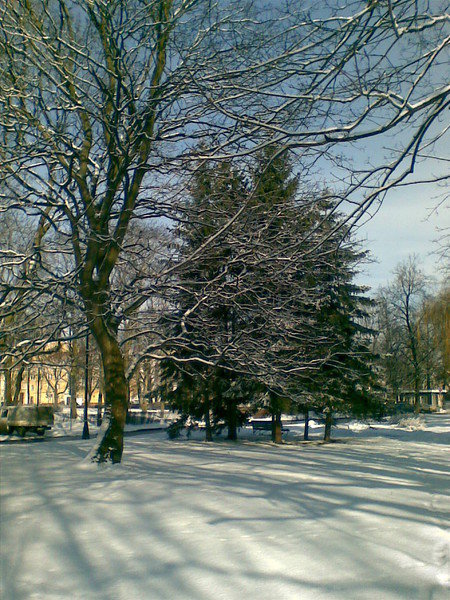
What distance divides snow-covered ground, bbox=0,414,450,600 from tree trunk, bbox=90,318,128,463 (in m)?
1.22

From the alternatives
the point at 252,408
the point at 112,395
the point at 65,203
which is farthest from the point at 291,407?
the point at 65,203

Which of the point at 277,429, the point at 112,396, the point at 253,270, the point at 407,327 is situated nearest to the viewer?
the point at 112,396

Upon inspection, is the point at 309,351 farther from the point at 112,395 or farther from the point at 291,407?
the point at 112,395

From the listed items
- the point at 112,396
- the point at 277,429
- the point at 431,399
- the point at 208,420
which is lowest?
the point at 277,429

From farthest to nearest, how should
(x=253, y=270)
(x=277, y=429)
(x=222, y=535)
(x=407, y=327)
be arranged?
(x=407, y=327) < (x=277, y=429) < (x=253, y=270) < (x=222, y=535)

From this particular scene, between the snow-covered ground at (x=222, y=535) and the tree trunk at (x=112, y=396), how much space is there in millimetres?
1222

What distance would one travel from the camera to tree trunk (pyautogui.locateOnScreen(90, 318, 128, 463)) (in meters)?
12.1

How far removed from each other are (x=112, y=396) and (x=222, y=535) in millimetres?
6765

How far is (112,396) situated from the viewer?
12.7 meters

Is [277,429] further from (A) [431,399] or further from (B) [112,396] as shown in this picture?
(A) [431,399]

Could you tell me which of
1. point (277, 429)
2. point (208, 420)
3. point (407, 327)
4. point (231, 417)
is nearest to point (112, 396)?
point (208, 420)

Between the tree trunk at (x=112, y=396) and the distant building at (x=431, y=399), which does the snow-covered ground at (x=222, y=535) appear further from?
the distant building at (x=431, y=399)

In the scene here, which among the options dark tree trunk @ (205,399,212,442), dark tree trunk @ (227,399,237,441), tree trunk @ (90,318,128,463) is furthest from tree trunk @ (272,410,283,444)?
tree trunk @ (90,318,128,463)

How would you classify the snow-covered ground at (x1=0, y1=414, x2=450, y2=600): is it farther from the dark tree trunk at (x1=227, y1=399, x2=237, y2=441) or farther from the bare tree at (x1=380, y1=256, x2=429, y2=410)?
the bare tree at (x1=380, y1=256, x2=429, y2=410)
